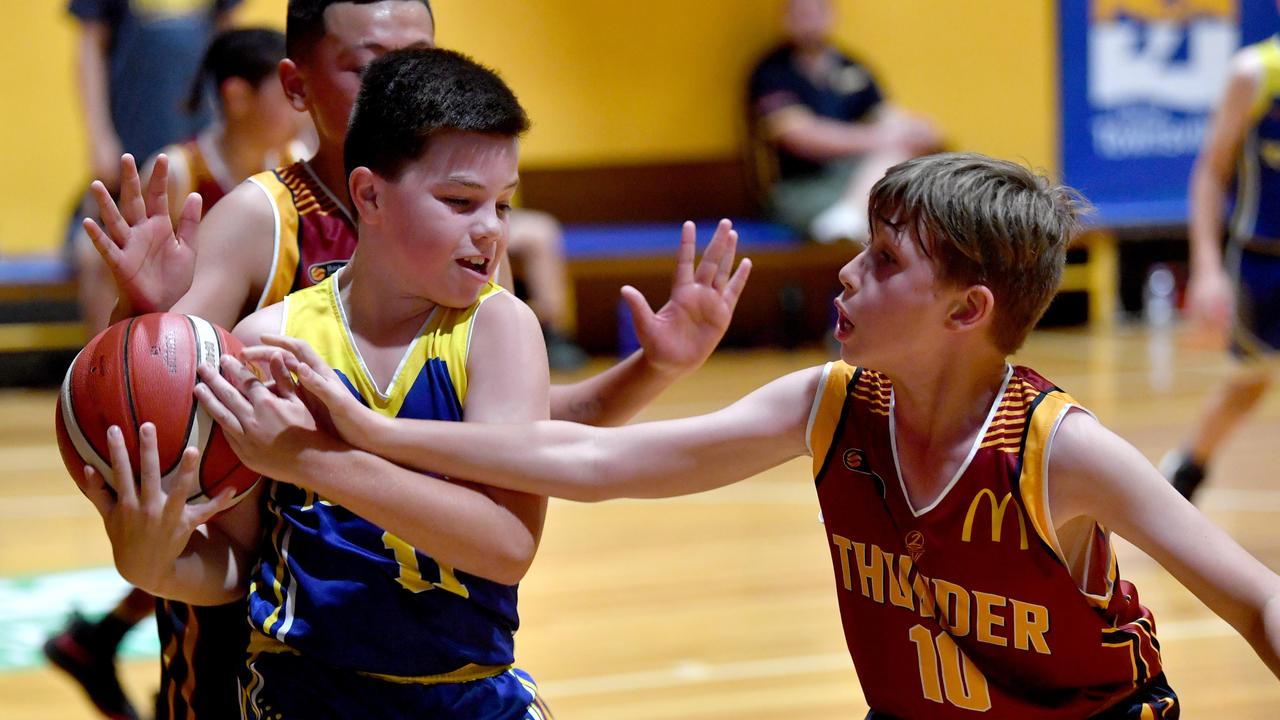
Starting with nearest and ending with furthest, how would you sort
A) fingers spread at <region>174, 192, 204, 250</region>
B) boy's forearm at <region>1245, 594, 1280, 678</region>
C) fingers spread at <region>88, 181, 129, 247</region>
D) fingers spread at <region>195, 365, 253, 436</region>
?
1. boy's forearm at <region>1245, 594, 1280, 678</region>
2. fingers spread at <region>195, 365, 253, 436</region>
3. fingers spread at <region>88, 181, 129, 247</region>
4. fingers spread at <region>174, 192, 204, 250</region>

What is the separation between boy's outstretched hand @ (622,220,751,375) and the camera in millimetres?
2395

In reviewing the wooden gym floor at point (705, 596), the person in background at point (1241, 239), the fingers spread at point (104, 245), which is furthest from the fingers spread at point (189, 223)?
the person in background at point (1241, 239)

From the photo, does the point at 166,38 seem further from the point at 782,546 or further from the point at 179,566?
the point at 179,566

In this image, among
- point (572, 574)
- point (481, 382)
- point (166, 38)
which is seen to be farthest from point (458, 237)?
point (166, 38)

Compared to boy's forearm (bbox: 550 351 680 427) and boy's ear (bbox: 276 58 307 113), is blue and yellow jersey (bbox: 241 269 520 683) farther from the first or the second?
boy's ear (bbox: 276 58 307 113)

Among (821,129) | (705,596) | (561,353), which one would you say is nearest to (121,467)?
(705,596)

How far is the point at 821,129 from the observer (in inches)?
376

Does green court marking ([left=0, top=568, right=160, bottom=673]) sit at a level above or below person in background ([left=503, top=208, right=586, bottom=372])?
above

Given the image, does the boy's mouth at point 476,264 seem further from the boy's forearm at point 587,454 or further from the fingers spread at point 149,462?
the fingers spread at point 149,462

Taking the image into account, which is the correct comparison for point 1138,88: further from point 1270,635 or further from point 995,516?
point 1270,635

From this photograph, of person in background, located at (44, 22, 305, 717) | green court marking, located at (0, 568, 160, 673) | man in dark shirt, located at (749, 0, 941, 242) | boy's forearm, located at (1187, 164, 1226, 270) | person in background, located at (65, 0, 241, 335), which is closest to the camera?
green court marking, located at (0, 568, 160, 673)

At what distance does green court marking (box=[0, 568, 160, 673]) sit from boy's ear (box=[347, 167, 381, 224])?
218cm

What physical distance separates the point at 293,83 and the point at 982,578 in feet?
4.53

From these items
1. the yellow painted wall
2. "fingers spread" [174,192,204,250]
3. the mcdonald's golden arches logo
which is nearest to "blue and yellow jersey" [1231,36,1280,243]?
the mcdonald's golden arches logo
